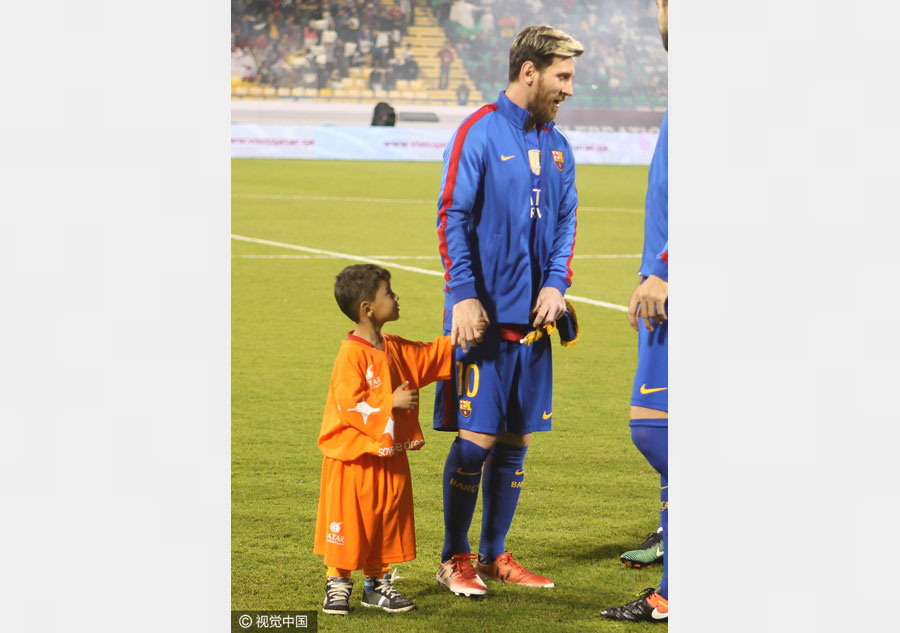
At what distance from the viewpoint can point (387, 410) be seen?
323 cm

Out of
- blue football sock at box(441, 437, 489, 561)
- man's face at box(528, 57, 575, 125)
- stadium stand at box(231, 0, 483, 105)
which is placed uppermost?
stadium stand at box(231, 0, 483, 105)

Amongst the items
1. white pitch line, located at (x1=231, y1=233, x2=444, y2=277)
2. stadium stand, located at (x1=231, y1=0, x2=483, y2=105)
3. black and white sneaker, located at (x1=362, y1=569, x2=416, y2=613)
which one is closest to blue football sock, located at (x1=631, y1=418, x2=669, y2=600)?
black and white sneaker, located at (x1=362, y1=569, x2=416, y2=613)

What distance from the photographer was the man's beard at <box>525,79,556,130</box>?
3.36m

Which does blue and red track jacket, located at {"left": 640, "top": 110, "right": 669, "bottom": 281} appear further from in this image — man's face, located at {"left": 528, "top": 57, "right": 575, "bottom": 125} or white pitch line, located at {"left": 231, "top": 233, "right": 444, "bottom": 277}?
white pitch line, located at {"left": 231, "top": 233, "right": 444, "bottom": 277}

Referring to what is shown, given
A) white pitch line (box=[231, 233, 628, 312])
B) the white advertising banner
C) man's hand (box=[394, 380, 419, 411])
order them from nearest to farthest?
man's hand (box=[394, 380, 419, 411]) → white pitch line (box=[231, 233, 628, 312]) → the white advertising banner

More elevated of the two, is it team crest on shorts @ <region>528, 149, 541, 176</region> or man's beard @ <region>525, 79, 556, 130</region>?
man's beard @ <region>525, 79, 556, 130</region>

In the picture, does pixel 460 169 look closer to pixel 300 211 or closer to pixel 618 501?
pixel 618 501

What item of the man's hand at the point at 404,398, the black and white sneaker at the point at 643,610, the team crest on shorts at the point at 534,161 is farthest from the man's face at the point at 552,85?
the black and white sneaker at the point at 643,610

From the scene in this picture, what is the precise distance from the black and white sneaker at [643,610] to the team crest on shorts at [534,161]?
4.07ft

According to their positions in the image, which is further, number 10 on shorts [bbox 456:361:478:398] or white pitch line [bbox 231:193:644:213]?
white pitch line [bbox 231:193:644:213]

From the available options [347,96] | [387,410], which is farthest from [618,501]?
[347,96]

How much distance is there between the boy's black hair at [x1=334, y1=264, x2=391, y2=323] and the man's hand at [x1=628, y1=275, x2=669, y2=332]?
709mm

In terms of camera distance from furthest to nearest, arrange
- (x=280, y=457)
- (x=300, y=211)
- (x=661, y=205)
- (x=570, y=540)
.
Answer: (x=300, y=211) < (x=280, y=457) < (x=570, y=540) < (x=661, y=205)

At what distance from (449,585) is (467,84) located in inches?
1362
